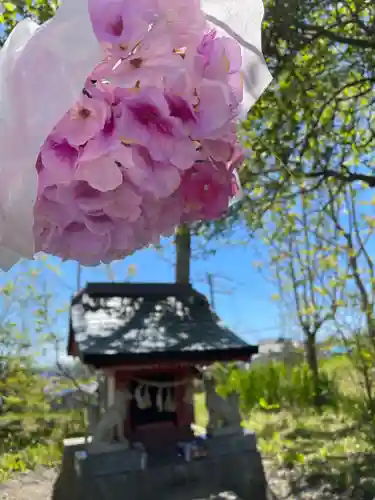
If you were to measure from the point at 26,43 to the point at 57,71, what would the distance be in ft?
0.15

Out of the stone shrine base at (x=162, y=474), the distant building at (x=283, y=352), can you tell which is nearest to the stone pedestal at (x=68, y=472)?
the stone shrine base at (x=162, y=474)

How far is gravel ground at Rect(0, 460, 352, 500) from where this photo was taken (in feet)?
15.1

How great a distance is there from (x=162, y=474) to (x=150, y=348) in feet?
2.96

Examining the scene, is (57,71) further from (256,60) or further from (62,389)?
(62,389)

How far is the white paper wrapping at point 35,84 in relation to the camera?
42 centimetres

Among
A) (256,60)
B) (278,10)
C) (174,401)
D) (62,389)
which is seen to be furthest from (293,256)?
(256,60)

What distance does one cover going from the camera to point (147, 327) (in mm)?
4098

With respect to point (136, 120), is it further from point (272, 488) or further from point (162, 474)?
point (272, 488)

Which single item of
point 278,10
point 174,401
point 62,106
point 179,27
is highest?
point 278,10

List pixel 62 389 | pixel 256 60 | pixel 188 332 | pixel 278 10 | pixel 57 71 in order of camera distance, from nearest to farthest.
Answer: pixel 57 71
pixel 256 60
pixel 278 10
pixel 188 332
pixel 62 389

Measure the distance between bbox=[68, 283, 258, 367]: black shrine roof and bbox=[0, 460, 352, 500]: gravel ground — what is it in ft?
4.48

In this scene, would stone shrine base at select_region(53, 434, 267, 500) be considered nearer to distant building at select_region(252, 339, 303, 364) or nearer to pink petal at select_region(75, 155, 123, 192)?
pink petal at select_region(75, 155, 123, 192)

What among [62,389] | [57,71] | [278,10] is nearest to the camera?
[57,71]

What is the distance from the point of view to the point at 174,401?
13.8 ft
